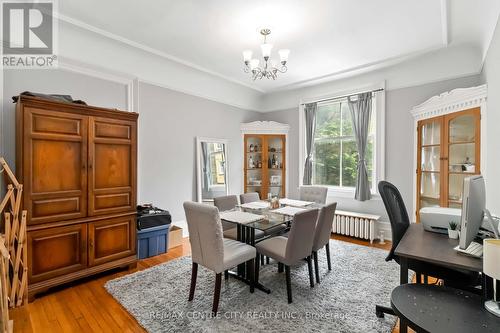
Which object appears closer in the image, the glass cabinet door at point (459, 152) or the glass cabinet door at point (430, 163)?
the glass cabinet door at point (459, 152)

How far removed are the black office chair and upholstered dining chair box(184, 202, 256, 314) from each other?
127cm

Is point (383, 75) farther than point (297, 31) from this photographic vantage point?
Yes

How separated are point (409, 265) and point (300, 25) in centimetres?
263

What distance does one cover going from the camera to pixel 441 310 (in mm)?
1241

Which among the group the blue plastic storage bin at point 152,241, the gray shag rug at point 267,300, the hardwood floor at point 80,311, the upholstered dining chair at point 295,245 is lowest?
the hardwood floor at point 80,311

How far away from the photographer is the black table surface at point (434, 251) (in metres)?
1.33

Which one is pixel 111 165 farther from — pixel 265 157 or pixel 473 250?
pixel 473 250

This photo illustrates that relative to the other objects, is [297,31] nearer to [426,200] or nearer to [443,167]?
[443,167]

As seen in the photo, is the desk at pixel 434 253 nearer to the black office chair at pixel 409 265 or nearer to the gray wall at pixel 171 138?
the black office chair at pixel 409 265

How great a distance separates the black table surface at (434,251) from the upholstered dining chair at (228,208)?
5.39ft

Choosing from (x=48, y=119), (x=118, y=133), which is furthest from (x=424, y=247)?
(x=48, y=119)

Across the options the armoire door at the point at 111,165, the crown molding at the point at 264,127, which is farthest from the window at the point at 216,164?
the armoire door at the point at 111,165

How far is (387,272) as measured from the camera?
2902 mm

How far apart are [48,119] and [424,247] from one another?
11.0ft
